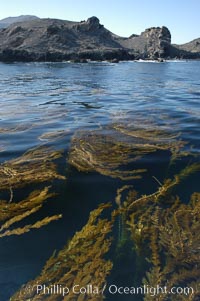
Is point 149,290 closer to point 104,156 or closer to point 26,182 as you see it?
point 26,182

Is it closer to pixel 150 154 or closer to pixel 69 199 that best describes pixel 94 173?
pixel 69 199

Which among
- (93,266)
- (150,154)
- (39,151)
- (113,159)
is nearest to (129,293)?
(93,266)

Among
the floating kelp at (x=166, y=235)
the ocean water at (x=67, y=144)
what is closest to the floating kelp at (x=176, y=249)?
the floating kelp at (x=166, y=235)

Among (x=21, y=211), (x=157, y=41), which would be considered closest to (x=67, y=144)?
(x=21, y=211)

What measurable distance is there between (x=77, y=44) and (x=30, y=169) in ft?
453

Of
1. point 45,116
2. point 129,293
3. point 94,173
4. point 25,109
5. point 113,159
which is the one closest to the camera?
point 129,293

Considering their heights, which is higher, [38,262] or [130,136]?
[130,136]

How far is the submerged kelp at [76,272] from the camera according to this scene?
326cm

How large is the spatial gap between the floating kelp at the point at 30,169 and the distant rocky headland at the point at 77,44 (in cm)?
8907

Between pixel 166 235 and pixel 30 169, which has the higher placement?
pixel 30 169

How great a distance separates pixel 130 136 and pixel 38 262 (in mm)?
5161

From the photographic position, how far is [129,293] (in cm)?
342

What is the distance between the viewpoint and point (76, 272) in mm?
3576

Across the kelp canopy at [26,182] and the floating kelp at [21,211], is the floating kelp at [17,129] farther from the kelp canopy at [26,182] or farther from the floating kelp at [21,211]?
the floating kelp at [21,211]
